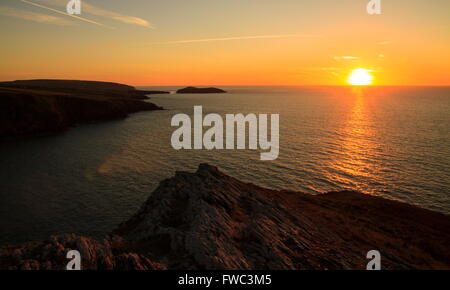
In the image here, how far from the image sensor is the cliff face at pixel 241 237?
17203 mm

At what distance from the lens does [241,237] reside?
73.8ft

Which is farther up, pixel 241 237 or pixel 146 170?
pixel 241 237

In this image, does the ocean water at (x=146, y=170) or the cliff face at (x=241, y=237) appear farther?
the ocean water at (x=146, y=170)

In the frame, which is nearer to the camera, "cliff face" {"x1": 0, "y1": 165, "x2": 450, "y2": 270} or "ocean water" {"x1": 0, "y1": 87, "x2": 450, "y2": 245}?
"cliff face" {"x1": 0, "y1": 165, "x2": 450, "y2": 270}

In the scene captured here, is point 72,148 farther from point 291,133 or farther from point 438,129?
point 438,129

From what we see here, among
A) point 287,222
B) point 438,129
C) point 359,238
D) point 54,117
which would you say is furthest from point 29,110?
point 438,129

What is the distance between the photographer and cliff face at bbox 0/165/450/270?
17203 mm

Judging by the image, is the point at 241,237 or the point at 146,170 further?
the point at 146,170

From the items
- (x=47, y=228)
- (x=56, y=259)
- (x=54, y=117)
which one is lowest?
(x=47, y=228)
